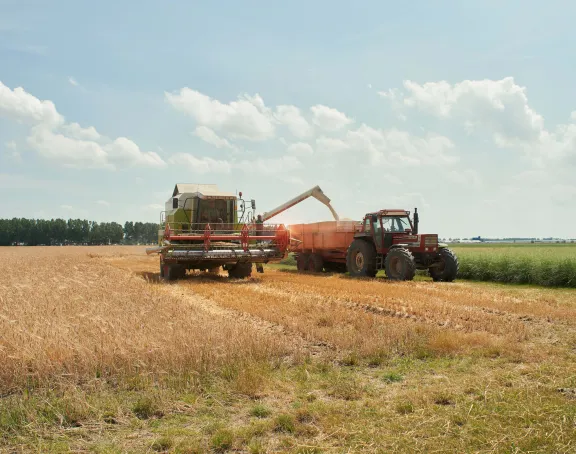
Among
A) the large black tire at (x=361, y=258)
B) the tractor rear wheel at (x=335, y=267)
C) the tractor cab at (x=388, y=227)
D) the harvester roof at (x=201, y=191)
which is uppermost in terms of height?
the harvester roof at (x=201, y=191)

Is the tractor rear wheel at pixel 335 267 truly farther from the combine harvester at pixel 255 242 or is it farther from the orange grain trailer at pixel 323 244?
the combine harvester at pixel 255 242

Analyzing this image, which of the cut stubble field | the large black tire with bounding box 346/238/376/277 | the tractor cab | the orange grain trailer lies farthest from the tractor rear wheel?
the cut stubble field

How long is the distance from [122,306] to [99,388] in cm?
421

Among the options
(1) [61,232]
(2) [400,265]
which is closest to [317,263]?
(2) [400,265]


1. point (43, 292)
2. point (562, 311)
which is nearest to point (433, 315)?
point (562, 311)

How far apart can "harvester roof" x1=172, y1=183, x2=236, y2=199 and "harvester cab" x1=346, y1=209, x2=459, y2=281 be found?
15.8ft

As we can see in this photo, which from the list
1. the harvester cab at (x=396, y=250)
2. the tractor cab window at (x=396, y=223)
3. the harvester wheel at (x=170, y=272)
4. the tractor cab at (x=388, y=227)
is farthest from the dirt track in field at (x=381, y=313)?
the tractor cab window at (x=396, y=223)

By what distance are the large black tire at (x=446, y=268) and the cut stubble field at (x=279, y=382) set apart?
307 inches

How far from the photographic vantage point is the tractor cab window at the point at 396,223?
17516 millimetres

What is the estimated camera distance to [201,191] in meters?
19.0

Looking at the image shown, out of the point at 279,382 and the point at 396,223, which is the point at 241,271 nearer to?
the point at 396,223

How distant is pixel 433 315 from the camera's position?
9.48 m

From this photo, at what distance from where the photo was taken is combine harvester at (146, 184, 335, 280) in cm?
1591

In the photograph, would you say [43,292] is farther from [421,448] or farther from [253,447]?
[421,448]
